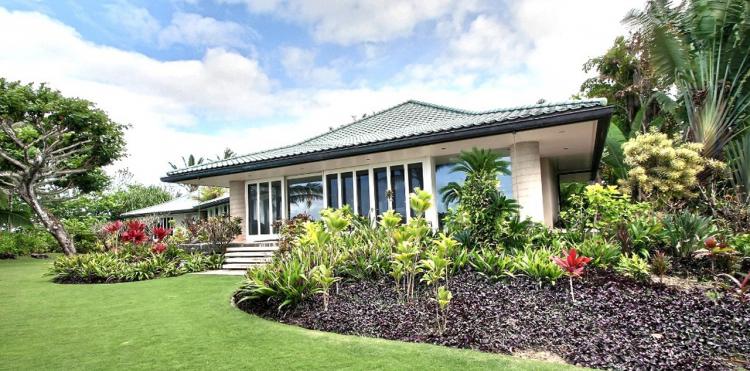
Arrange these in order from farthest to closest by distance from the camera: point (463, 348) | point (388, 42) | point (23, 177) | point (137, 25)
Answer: point (23, 177) < point (388, 42) < point (137, 25) < point (463, 348)

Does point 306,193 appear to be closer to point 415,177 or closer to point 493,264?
point 415,177

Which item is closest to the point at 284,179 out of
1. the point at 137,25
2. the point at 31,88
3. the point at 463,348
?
the point at 137,25

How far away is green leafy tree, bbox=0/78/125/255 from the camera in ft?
47.9

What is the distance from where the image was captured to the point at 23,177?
47.4ft

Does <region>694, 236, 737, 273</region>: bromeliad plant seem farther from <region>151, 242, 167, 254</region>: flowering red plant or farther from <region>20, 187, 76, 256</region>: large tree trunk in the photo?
<region>20, 187, 76, 256</region>: large tree trunk

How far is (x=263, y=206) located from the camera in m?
14.5

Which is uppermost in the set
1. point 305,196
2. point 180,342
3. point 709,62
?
point 709,62

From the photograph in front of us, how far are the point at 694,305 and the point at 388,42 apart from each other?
10293 mm

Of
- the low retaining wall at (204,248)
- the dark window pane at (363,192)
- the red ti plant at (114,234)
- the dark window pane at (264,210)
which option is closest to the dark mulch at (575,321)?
the dark window pane at (363,192)

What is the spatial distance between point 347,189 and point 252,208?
168 inches

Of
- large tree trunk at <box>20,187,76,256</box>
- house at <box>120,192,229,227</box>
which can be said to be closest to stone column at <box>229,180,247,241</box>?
large tree trunk at <box>20,187,76,256</box>

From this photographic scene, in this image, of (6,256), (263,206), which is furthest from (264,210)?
(6,256)

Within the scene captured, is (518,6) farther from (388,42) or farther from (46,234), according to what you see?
(46,234)

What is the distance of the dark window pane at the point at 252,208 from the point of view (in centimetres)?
1464
